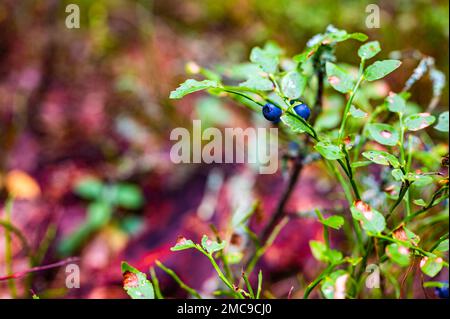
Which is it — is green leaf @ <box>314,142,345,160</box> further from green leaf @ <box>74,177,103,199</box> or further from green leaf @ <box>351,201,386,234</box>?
green leaf @ <box>74,177,103,199</box>

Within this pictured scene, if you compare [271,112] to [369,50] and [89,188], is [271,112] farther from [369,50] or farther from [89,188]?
[89,188]

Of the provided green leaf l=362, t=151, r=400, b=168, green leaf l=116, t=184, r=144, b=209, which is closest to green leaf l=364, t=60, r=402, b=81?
green leaf l=362, t=151, r=400, b=168

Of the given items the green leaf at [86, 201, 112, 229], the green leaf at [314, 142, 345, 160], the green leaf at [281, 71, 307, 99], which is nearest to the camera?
the green leaf at [314, 142, 345, 160]

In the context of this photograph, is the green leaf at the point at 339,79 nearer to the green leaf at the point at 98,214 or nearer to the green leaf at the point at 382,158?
the green leaf at the point at 382,158

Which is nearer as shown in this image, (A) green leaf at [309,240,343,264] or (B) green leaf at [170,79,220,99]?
(B) green leaf at [170,79,220,99]

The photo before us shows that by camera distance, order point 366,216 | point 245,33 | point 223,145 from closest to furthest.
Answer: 1. point 366,216
2. point 223,145
3. point 245,33
